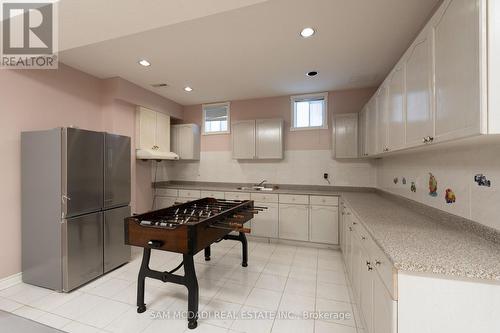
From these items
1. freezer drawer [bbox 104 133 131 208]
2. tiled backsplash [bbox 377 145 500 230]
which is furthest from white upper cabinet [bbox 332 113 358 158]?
freezer drawer [bbox 104 133 131 208]

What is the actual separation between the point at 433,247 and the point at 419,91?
1103 millimetres

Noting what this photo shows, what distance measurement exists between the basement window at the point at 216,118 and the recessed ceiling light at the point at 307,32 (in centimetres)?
262

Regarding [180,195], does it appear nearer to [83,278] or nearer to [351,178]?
[83,278]

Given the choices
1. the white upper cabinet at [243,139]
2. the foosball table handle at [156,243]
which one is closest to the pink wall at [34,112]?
the white upper cabinet at [243,139]

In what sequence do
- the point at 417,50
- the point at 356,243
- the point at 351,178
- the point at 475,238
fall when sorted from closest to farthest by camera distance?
the point at 475,238 → the point at 417,50 → the point at 356,243 → the point at 351,178

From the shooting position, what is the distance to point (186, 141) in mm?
4715

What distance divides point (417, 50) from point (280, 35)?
126 centimetres

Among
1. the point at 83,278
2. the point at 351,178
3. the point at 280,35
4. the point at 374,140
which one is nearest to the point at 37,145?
the point at 83,278

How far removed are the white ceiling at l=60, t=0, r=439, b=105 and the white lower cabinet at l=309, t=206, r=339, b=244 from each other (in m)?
2.11

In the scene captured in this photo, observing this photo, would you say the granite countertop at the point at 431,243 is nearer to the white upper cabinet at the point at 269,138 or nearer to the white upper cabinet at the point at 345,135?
the white upper cabinet at the point at 345,135

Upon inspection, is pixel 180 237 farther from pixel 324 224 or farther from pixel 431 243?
pixel 324 224

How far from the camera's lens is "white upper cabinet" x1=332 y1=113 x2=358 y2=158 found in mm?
3627

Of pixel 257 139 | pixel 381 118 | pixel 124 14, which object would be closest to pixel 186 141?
pixel 257 139

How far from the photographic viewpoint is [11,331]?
180 centimetres
